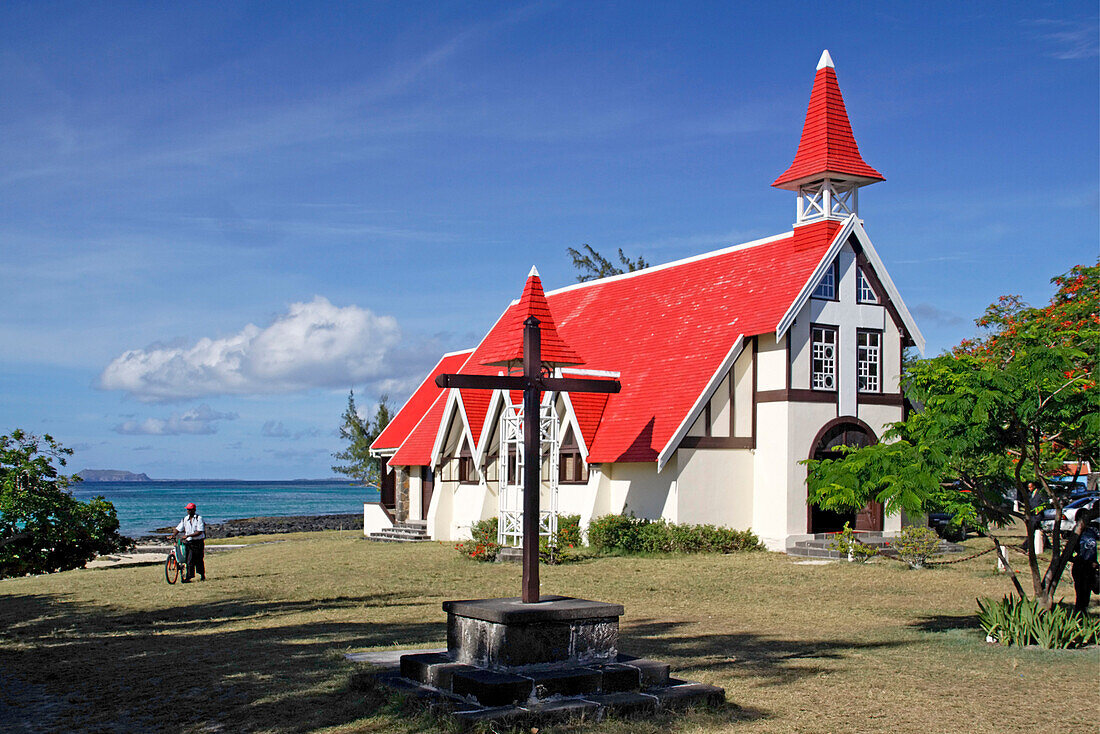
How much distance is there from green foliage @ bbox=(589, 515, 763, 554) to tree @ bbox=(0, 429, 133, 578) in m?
11.6

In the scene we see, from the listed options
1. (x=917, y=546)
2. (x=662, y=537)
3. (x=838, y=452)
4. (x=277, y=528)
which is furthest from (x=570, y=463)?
(x=277, y=528)

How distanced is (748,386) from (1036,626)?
15.3 m

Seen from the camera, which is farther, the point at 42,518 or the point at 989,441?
the point at 42,518

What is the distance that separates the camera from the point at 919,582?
19484 mm

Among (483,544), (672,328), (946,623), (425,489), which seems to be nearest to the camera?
(946,623)

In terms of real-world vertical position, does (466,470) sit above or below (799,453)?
below

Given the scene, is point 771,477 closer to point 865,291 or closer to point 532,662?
point 865,291

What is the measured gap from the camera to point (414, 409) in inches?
1564

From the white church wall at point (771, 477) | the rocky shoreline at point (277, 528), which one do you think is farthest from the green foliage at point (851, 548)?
the rocky shoreline at point (277, 528)

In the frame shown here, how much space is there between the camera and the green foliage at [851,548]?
69.9ft

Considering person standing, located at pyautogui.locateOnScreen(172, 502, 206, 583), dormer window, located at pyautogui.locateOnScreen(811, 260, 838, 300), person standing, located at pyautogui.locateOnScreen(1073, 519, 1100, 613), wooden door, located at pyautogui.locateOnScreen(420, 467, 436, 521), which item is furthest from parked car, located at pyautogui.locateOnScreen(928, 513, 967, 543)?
person standing, located at pyautogui.locateOnScreen(172, 502, 206, 583)

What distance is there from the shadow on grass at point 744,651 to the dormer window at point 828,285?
15073mm

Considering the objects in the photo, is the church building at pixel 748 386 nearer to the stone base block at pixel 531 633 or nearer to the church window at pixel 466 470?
the church window at pixel 466 470

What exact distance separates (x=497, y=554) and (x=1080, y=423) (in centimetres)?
1544
